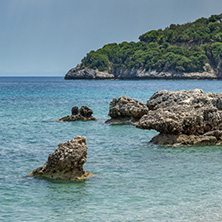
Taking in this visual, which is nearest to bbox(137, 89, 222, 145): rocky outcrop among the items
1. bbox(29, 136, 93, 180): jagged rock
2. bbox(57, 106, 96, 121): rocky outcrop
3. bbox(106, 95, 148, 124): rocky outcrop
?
bbox(29, 136, 93, 180): jagged rock

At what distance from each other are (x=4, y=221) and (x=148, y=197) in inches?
130

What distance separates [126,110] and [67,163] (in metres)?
13.7

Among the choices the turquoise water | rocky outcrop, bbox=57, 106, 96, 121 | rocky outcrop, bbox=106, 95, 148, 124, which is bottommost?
the turquoise water

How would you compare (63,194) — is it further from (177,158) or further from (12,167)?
(177,158)

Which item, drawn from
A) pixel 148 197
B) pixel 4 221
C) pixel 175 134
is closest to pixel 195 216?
pixel 148 197

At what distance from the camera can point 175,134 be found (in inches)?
693

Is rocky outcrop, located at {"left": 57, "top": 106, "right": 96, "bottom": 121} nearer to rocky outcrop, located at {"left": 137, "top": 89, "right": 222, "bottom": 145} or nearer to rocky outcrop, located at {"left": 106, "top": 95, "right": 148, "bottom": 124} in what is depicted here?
rocky outcrop, located at {"left": 106, "top": 95, "right": 148, "bottom": 124}

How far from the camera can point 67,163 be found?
11961 millimetres

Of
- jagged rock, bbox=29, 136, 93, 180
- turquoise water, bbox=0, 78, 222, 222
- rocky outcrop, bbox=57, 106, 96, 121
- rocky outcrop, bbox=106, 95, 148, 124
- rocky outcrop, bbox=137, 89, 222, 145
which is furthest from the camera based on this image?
rocky outcrop, bbox=57, 106, 96, 121

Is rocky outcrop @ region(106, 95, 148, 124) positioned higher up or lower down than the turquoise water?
higher up

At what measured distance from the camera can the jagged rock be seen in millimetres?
11969

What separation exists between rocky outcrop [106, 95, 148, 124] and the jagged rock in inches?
512

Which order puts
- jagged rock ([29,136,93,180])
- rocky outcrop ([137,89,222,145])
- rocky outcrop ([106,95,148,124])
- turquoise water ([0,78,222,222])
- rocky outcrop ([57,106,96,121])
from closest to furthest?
1. turquoise water ([0,78,222,222])
2. jagged rock ([29,136,93,180])
3. rocky outcrop ([137,89,222,145])
4. rocky outcrop ([106,95,148,124])
5. rocky outcrop ([57,106,96,121])

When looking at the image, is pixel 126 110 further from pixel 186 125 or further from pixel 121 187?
pixel 121 187
